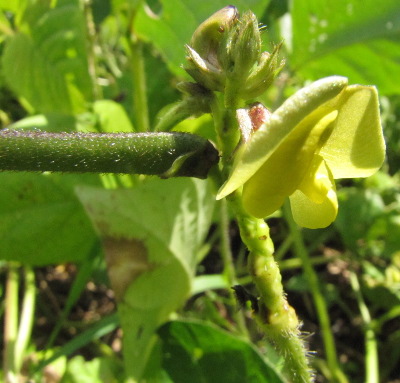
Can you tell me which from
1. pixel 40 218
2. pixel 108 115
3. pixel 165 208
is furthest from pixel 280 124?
pixel 40 218

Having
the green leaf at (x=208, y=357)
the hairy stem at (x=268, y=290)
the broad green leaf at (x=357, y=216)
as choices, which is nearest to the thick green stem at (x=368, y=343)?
the broad green leaf at (x=357, y=216)

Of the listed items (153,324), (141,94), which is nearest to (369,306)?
(153,324)

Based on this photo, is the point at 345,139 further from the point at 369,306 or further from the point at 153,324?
the point at 369,306

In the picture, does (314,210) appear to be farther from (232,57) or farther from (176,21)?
(176,21)

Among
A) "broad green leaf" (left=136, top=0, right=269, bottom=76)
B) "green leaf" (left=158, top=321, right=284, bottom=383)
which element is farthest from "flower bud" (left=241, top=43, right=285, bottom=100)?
"broad green leaf" (left=136, top=0, right=269, bottom=76)

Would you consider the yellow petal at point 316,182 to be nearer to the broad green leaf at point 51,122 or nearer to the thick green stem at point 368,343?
the broad green leaf at point 51,122

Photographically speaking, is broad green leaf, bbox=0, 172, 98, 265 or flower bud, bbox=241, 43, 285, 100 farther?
broad green leaf, bbox=0, 172, 98, 265

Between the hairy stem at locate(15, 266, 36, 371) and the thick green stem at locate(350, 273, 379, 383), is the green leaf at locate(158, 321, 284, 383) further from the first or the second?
the thick green stem at locate(350, 273, 379, 383)
